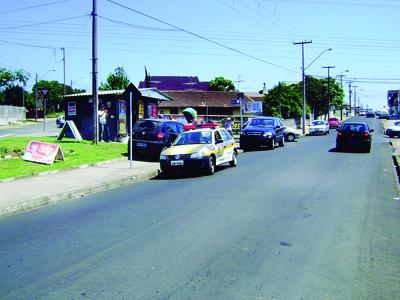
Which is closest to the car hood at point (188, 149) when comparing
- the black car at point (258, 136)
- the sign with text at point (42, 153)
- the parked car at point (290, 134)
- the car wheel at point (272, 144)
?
the sign with text at point (42, 153)

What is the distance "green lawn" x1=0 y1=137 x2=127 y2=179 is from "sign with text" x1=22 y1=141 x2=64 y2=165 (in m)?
0.22

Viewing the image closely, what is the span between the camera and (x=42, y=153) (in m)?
16.0

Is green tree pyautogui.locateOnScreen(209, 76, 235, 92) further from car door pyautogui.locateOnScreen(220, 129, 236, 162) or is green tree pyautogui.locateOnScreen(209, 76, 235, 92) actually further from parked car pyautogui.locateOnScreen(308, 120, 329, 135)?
car door pyautogui.locateOnScreen(220, 129, 236, 162)

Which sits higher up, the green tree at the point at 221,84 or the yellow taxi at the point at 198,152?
the green tree at the point at 221,84

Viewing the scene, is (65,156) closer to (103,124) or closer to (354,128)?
(103,124)

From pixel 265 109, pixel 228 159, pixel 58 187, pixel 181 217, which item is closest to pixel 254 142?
pixel 228 159

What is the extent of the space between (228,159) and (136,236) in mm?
10110

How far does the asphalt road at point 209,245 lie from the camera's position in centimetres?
486

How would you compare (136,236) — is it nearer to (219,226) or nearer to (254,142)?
(219,226)

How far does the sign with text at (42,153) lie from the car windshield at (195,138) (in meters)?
4.30

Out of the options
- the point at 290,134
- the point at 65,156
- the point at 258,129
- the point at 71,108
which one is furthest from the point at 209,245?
the point at 290,134

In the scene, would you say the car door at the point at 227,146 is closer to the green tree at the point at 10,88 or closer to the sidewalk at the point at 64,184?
the sidewalk at the point at 64,184

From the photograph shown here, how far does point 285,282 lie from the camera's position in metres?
Answer: 5.01

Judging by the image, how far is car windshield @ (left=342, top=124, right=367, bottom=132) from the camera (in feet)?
78.0
